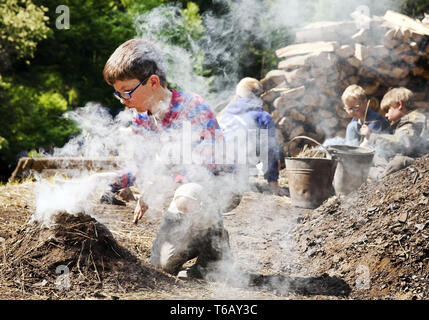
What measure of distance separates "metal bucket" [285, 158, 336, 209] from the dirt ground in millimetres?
1226

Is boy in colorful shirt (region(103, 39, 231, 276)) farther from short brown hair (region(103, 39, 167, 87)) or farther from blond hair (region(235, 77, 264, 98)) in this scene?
blond hair (region(235, 77, 264, 98))

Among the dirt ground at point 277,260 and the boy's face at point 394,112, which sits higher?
the boy's face at point 394,112

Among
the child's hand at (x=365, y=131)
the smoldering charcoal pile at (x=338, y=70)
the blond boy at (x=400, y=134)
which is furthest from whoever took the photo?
the smoldering charcoal pile at (x=338, y=70)

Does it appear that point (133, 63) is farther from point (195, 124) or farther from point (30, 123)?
point (30, 123)

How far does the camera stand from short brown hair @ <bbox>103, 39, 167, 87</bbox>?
2383 mm

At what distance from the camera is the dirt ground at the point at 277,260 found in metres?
2.12

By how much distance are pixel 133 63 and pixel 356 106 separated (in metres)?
3.61

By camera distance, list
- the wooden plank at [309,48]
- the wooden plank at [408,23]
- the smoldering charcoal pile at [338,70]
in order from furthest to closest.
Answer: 1. the wooden plank at [309,48]
2. the smoldering charcoal pile at [338,70]
3. the wooden plank at [408,23]

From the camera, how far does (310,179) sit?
4.56m

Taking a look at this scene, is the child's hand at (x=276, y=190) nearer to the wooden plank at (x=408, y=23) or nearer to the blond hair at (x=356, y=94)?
the blond hair at (x=356, y=94)

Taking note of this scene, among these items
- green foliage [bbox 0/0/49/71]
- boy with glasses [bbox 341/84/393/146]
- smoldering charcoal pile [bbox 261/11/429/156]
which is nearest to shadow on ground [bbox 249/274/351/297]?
boy with glasses [bbox 341/84/393/146]

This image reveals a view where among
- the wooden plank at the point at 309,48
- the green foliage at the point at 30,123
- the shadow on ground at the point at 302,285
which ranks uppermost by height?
the wooden plank at the point at 309,48

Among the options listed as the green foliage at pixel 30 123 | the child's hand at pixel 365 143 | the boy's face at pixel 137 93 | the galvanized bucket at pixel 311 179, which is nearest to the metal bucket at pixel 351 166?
the galvanized bucket at pixel 311 179
